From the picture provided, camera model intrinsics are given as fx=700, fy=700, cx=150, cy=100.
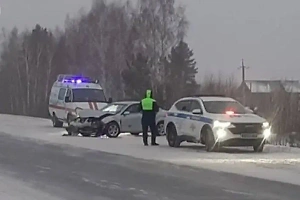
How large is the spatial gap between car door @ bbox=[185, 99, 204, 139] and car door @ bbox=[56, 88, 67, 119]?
516 inches

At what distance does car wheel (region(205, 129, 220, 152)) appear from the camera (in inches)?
797

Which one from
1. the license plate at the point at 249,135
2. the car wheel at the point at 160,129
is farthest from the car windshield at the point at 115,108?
the license plate at the point at 249,135

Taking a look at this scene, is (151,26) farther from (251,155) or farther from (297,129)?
(251,155)

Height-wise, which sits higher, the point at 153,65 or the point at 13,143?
the point at 153,65

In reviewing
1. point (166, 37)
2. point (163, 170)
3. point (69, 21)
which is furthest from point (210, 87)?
point (163, 170)

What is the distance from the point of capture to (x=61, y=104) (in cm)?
3434

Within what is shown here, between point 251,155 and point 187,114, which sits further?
point 187,114

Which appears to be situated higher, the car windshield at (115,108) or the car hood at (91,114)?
the car windshield at (115,108)

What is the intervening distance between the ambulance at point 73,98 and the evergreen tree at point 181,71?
1892 centimetres

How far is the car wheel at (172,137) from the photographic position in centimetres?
2234

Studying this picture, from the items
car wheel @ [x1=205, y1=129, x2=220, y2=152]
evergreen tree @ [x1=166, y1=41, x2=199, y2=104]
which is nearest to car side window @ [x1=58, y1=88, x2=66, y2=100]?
car wheel @ [x1=205, y1=129, x2=220, y2=152]

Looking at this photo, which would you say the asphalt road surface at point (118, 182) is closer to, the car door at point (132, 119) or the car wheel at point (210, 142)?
the car wheel at point (210, 142)

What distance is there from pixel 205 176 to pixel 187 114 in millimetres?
7461

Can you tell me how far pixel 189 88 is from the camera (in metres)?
60.1
